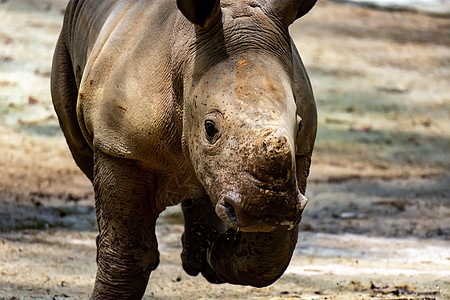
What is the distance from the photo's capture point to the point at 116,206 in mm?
5031

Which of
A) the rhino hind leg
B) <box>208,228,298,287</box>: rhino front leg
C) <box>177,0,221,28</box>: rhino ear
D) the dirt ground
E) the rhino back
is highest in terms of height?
<box>177,0,221,28</box>: rhino ear

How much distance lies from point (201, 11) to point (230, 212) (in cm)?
98

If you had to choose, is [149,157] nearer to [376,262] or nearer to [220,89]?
[220,89]

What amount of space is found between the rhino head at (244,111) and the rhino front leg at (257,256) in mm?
758

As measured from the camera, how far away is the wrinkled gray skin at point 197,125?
3912mm

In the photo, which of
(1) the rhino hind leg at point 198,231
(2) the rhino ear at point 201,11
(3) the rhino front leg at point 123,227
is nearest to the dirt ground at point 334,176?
(1) the rhino hind leg at point 198,231

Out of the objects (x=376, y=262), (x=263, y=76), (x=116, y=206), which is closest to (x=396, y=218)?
(x=376, y=262)

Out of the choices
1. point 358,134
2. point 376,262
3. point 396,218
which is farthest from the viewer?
point 358,134

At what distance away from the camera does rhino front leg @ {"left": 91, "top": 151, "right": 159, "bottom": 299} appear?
4.98 metres

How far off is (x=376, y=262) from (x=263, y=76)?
379cm

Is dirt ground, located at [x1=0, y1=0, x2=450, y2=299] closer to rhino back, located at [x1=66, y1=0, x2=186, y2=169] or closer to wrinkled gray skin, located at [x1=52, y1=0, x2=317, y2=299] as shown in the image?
wrinkled gray skin, located at [x1=52, y1=0, x2=317, y2=299]

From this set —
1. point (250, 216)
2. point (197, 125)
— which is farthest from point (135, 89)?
point (250, 216)

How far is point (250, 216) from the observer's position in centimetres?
389

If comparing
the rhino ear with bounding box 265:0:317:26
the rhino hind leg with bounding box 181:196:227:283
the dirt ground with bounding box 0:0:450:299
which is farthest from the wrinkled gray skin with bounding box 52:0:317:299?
the dirt ground with bounding box 0:0:450:299
